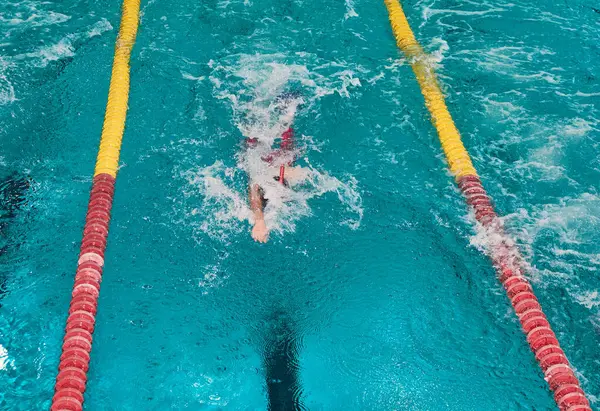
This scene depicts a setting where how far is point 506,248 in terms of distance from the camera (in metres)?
8.70

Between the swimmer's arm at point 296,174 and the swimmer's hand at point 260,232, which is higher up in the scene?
the swimmer's arm at point 296,174

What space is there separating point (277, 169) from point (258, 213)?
3.21 feet

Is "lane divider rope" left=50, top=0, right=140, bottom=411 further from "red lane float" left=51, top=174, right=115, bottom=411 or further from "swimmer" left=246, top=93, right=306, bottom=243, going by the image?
"swimmer" left=246, top=93, right=306, bottom=243

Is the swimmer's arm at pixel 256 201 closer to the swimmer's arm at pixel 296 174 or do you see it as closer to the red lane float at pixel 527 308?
the swimmer's arm at pixel 296 174

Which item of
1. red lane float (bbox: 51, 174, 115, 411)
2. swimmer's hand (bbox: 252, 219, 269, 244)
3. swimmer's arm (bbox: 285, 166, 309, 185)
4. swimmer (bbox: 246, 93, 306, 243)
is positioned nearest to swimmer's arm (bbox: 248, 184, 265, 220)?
swimmer (bbox: 246, 93, 306, 243)

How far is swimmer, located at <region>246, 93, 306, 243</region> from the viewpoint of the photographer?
8998mm

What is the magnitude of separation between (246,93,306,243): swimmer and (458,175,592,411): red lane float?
2727 mm

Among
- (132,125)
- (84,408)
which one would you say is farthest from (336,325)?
(132,125)

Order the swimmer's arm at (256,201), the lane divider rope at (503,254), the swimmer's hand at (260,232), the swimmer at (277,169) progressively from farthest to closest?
1. the swimmer's arm at (256,201)
2. the swimmer at (277,169)
3. the swimmer's hand at (260,232)
4. the lane divider rope at (503,254)

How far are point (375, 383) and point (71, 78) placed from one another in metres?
7.92

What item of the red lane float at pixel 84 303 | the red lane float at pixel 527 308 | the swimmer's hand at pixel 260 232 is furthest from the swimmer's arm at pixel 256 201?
the red lane float at pixel 527 308

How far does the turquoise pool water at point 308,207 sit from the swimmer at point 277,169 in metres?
0.20

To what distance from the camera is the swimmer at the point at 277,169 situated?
9.00 metres

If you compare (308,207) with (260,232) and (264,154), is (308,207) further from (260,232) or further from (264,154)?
(264,154)
